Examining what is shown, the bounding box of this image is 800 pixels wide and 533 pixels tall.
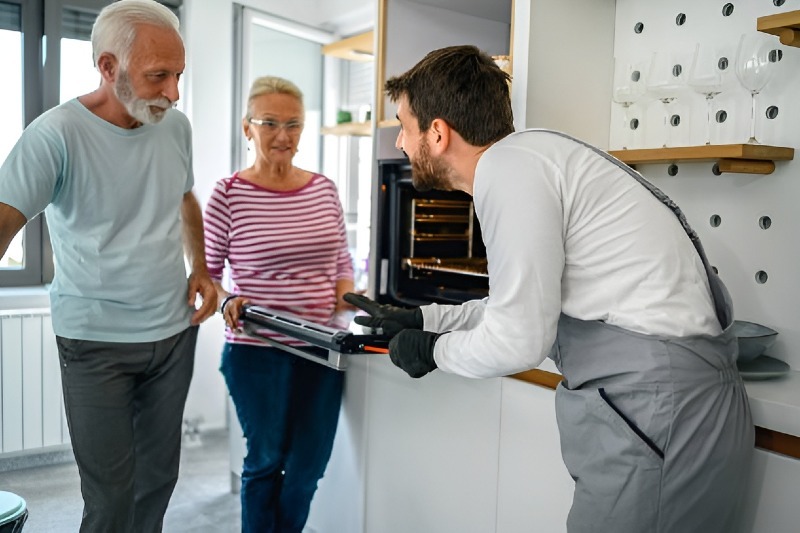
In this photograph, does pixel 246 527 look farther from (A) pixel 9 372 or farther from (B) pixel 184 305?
(A) pixel 9 372

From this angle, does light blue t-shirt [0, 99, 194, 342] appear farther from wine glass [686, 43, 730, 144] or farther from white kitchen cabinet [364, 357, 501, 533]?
wine glass [686, 43, 730, 144]

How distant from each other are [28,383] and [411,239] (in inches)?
73.2

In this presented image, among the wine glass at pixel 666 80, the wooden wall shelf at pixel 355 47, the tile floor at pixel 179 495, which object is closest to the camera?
the wine glass at pixel 666 80

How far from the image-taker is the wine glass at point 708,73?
1.73m

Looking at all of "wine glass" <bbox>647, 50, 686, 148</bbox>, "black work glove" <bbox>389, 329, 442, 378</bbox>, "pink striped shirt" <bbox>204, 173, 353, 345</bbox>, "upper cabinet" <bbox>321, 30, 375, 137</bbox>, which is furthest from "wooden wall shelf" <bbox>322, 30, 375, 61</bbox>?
"black work glove" <bbox>389, 329, 442, 378</bbox>

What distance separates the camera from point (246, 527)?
2172mm

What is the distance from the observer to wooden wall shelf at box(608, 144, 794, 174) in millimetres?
1574

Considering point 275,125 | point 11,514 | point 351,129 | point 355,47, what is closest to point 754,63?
point 275,125

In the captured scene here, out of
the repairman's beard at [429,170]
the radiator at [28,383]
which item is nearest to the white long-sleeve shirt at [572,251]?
the repairman's beard at [429,170]

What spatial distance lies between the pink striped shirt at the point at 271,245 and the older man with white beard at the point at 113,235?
334 mm

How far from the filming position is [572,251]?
1.14 metres

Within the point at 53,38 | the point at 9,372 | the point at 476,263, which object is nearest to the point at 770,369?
the point at 476,263

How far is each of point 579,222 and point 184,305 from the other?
1.10 m

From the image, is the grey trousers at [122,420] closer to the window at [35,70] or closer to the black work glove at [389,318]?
the black work glove at [389,318]
